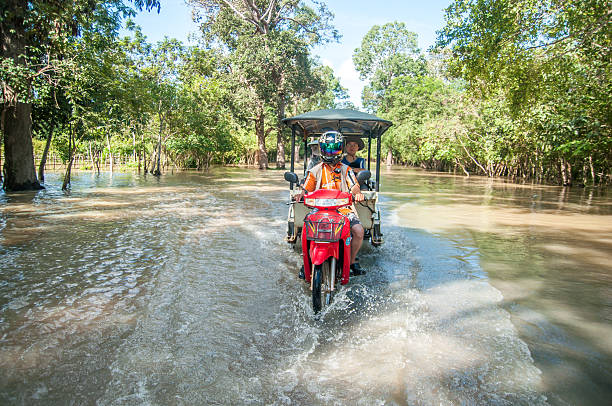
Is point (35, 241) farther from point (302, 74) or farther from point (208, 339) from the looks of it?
point (302, 74)

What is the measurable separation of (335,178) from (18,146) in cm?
1478

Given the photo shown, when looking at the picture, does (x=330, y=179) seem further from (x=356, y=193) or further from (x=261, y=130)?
(x=261, y=130)

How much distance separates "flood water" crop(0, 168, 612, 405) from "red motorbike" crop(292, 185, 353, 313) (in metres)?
0.28

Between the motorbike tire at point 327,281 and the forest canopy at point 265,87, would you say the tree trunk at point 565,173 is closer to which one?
the forest canopy at point 265,87

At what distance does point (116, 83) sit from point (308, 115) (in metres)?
11.9

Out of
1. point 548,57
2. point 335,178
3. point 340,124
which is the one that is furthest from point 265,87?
point 335,178

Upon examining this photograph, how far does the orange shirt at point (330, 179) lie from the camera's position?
4.90 m

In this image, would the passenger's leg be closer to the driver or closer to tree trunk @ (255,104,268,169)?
the driver

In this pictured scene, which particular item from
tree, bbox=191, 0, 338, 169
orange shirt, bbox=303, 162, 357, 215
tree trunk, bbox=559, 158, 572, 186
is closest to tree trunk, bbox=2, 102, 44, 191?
orange shirt, bbox=303, 162, 357, 215

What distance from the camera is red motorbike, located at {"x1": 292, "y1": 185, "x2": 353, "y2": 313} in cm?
419

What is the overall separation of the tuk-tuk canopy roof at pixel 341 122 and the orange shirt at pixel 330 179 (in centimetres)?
212

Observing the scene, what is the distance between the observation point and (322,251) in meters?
4.21

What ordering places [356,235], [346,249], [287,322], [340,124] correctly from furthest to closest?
[340,124]
[356,235]
[346,249]
[287,322]

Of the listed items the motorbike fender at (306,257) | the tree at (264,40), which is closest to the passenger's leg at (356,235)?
the motorbike fender at (306,257)
